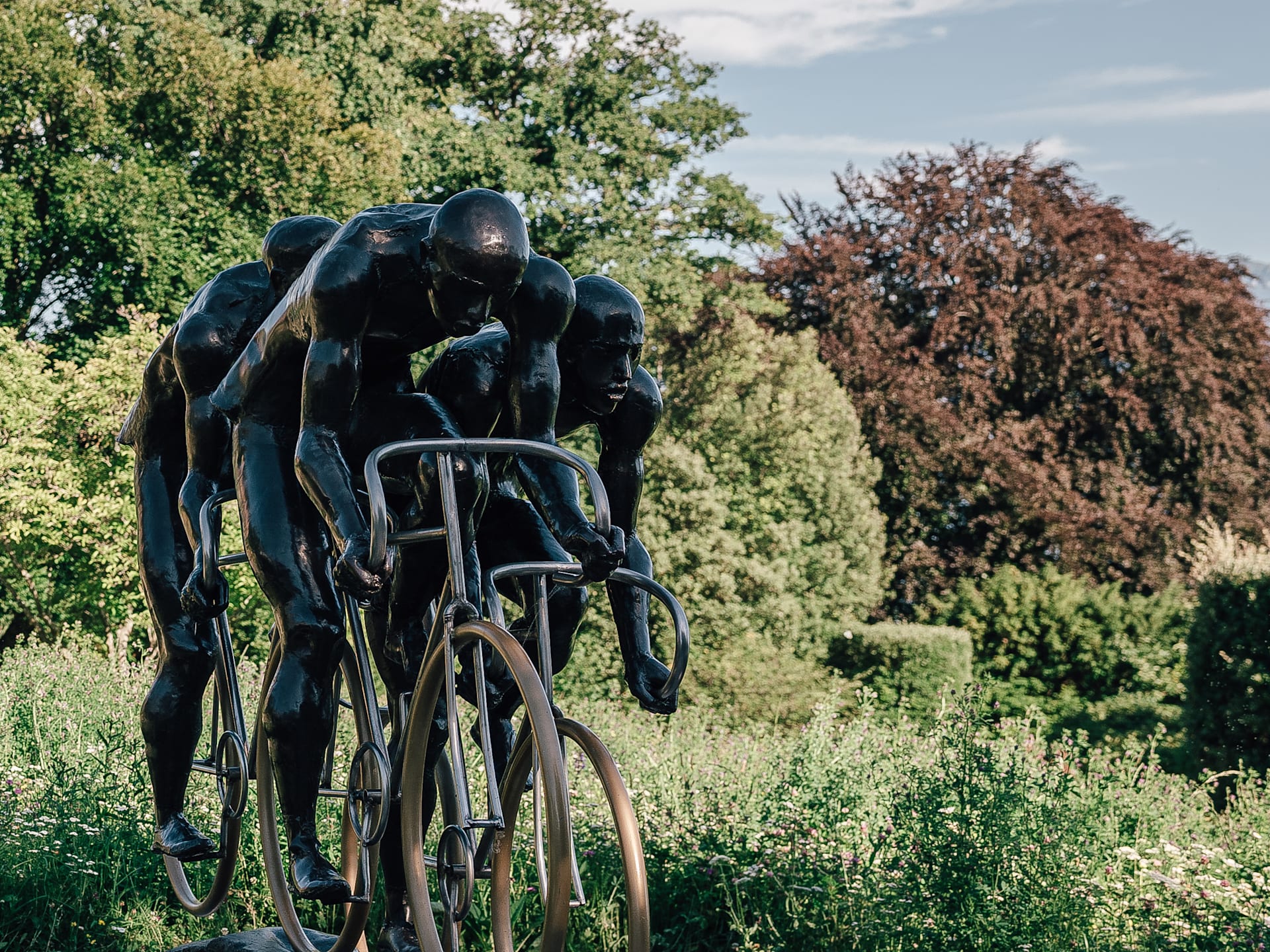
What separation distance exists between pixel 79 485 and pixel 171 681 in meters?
9.28

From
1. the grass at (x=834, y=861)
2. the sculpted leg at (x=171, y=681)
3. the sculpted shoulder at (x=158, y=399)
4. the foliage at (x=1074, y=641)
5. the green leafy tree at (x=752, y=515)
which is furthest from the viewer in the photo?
the foliage at (x=1074, y=641)

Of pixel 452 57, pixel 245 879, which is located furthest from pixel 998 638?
pixel 245 879

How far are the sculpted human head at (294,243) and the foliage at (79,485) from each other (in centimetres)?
868

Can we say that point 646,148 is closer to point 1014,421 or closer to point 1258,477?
point 1014,421

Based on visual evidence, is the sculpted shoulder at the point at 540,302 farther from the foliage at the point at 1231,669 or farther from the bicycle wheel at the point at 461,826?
the foliage at the point at 1231,669

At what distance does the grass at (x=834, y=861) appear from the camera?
Result: 5.65 metres

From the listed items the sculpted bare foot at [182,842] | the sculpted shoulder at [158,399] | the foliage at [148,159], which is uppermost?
the foliage at [148,159]

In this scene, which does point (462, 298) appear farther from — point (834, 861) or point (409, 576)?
point (834, 861)

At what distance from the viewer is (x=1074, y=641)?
18.5 m

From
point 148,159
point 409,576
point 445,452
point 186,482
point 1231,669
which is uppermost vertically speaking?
point 148,159

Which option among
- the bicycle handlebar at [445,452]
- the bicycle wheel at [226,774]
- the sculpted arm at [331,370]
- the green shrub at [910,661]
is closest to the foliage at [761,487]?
the green shrub at [910,661]

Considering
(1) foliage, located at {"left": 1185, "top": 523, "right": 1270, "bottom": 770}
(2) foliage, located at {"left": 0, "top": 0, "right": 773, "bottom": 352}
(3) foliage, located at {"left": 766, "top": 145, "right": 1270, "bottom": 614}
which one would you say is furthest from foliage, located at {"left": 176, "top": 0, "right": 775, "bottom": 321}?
(1) foliage, located at {"left": 1185, "top": 523, "right": 1270, "bottom": 770}

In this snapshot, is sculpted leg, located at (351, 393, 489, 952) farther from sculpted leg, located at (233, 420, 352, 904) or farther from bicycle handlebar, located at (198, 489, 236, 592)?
bicycle handlebar, located at (198, 489, 236, 592)

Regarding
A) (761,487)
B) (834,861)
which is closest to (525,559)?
(834,861)
